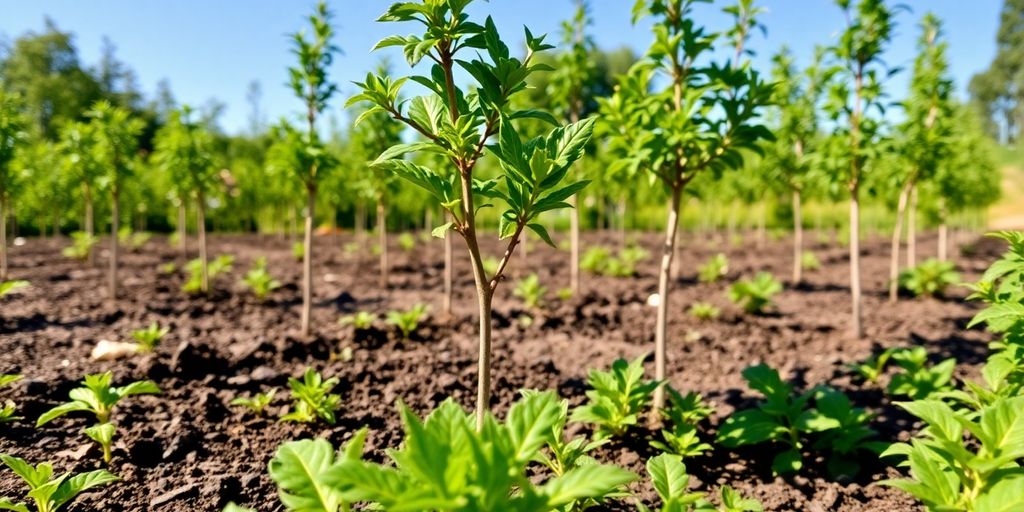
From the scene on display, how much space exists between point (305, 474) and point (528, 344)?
458 centimetres

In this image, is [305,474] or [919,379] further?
[919,379]

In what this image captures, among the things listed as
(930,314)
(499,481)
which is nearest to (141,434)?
(499,481)

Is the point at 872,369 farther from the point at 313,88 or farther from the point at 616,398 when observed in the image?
the point at 313,88

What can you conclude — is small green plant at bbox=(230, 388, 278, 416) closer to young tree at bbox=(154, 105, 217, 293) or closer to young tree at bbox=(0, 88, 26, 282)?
young tree at bbox=(154, 105, 217, 293)

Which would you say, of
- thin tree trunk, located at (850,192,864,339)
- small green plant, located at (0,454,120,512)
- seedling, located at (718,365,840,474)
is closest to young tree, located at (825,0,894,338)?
thin tree trunk, located at (850,192,864,339)

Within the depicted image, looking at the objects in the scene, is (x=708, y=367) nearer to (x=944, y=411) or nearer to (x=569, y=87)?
(x=944, y=411)

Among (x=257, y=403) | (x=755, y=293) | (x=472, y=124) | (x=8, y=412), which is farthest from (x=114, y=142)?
(x=755, y=293)

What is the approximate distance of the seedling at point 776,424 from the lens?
10.7 ft

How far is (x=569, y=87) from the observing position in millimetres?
8273

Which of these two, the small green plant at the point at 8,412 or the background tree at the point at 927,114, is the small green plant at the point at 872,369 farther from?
the small green plant at the point at 8,412

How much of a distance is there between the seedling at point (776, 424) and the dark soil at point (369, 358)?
149 millimetres

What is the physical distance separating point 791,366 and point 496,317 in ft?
12.2

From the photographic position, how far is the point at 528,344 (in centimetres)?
642

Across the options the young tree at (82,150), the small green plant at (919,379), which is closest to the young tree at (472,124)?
the small green plant at (919,379)
